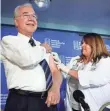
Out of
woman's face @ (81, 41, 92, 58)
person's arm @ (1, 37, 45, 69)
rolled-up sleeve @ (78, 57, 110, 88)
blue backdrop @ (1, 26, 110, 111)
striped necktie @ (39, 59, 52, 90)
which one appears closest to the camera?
person's arm @ (1, 37, 45, 69)

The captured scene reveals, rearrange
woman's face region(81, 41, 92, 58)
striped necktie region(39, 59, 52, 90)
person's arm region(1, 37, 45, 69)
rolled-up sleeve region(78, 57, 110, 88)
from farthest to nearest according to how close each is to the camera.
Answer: woman's face region(81, 41, 92, 58) < rolled-up sleeve region(78, 57, 110, 88) < striped necktie region(39, 59, 52, 90) < person's arm region(1, 37, 45, 69)

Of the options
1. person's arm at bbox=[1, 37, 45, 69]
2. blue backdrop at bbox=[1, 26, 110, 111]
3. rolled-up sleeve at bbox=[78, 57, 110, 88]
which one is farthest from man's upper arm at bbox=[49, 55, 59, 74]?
blue backdrop at bbox=[1, 26, 110, 111]

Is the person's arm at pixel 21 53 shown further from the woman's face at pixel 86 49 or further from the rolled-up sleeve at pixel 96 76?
the woman's face at pixel 86 49

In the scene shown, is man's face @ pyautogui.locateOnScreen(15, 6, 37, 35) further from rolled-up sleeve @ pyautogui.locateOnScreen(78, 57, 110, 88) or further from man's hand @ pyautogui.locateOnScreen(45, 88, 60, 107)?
rolled-up sleeve @ pyautogui.locateOnScreen(78, 57, 110, 88)

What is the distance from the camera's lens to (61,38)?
Answer: 139 inches

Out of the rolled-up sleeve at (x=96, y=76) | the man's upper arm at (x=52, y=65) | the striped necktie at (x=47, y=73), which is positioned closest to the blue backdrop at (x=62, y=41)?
the rolled-up sleeve at (x=96, y=76)

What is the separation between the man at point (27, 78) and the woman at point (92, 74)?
1.14 ft

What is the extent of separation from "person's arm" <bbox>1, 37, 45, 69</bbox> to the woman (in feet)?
1.29

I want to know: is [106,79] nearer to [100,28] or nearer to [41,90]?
[41,90]

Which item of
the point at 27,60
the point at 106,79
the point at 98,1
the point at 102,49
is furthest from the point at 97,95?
the point at 98,1

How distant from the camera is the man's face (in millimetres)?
1905

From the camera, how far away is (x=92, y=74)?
225 cm

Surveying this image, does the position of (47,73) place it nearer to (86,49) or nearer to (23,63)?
(23,63)

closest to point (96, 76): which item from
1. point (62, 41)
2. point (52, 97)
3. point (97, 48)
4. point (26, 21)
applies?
point (97, 48)
